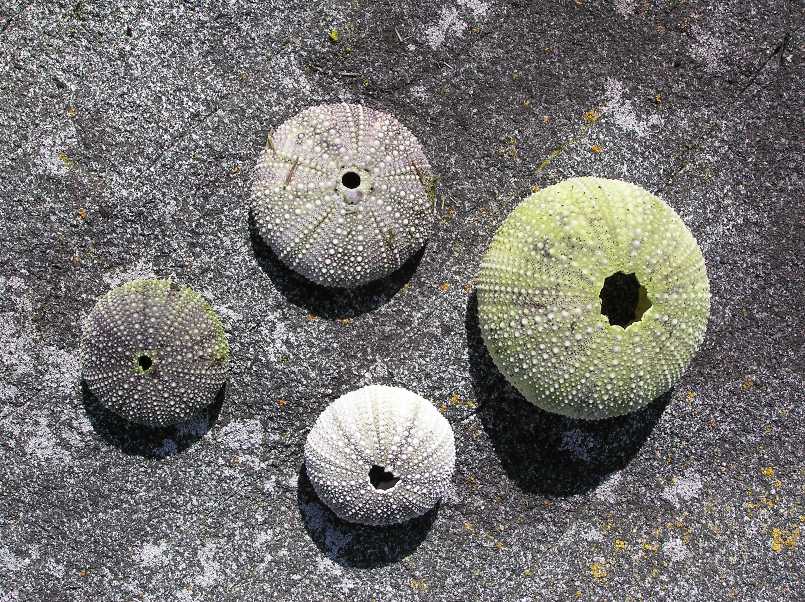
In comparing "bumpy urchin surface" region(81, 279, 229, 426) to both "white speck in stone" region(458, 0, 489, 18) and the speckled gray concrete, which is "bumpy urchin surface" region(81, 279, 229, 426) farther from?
"white speck in stone" region(458, 0, 489, 18)

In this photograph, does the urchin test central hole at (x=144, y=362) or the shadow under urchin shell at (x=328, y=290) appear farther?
the shadow under urchin shell at (x=328, y=290)

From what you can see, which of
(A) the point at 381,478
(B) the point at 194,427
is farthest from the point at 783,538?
(B) the point at 194,427

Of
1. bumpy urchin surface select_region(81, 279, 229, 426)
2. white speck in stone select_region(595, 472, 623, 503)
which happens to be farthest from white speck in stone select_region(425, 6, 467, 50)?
white speck in stone select_region(595, 472, 623, 503)

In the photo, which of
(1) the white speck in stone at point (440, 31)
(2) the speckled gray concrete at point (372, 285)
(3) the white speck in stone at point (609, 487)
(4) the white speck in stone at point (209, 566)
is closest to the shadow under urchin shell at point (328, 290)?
(2) the speckled gray concrete at point (372, 285)

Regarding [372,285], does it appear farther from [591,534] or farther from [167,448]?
[591,534]

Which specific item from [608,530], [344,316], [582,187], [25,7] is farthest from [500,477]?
[25,7]

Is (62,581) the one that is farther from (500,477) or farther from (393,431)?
(500,477)

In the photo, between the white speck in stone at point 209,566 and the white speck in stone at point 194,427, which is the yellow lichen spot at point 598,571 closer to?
the white speck in stone at point 209,566
